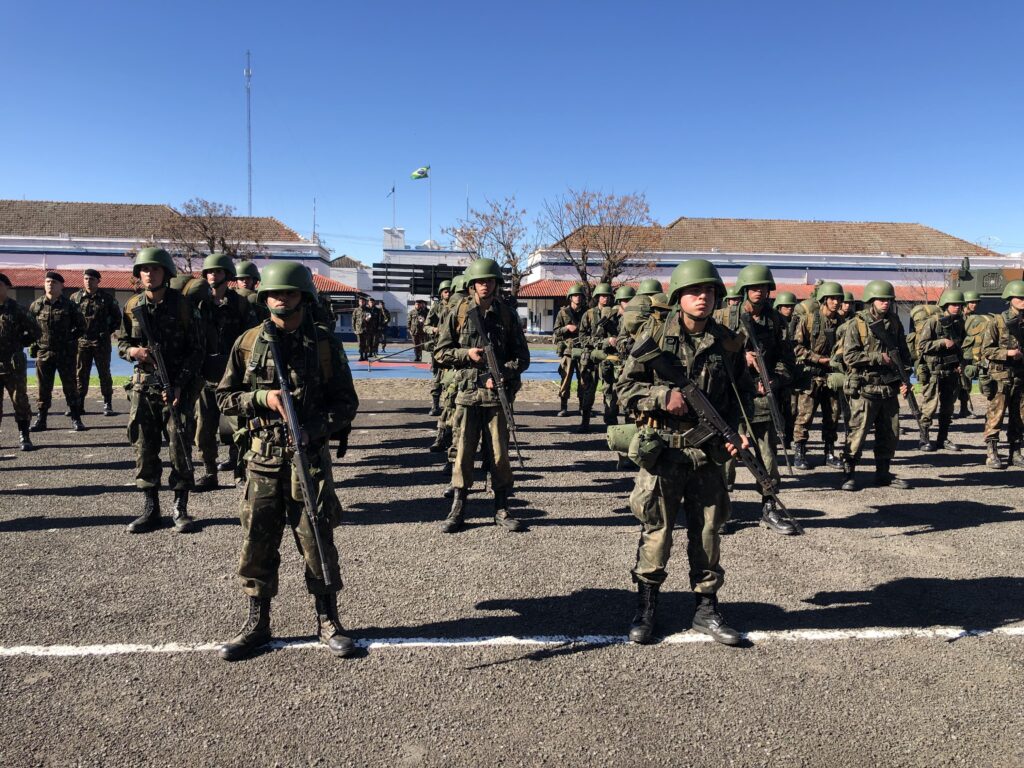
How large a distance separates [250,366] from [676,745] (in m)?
2.66

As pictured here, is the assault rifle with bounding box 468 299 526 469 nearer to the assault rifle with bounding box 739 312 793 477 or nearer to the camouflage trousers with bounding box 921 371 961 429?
the assault rifle with bounding box 739 312 793 477

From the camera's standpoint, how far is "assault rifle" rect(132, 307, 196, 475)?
538 cm

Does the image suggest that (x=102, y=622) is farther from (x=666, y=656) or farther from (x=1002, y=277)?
(x=1002, y=277)

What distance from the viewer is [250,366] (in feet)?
11.3

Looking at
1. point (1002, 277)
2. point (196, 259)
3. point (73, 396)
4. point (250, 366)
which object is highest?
point (196, 259)

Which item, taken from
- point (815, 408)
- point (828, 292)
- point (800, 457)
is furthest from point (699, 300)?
point (828, 292)

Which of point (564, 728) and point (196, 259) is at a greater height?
point (196, 259)

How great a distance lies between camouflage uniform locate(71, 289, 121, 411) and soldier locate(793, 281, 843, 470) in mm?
9867

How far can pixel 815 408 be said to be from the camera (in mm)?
8648

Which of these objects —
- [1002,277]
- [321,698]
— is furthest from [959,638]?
[1002,277]

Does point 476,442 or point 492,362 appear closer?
point 492,362

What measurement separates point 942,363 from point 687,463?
24.2 feet

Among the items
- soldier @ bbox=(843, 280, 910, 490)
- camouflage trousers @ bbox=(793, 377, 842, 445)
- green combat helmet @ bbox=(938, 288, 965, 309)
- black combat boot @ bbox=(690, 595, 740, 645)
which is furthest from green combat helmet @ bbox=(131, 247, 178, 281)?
green combat helmet @ bbox=(938, 288, 965, 309)

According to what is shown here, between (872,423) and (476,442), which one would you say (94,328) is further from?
(872,423)
